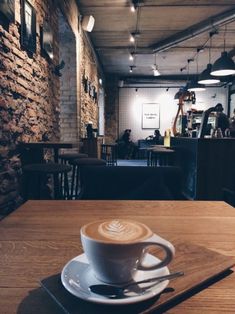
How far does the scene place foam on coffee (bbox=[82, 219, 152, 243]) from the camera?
0.48 meters

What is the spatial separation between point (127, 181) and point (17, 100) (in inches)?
71.4

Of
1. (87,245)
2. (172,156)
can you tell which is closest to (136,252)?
(87,245)

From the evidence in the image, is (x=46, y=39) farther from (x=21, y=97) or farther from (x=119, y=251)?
(x=119, y=251)

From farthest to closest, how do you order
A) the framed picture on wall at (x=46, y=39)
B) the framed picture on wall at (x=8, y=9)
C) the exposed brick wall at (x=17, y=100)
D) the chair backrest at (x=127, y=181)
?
the framed picture on wall at (x=46, y=39)
the exposed brick wall at (x=17, y=100)
the framed picture on wall at (x=8, y=9)
the chair backrest at (x=127, y=181)

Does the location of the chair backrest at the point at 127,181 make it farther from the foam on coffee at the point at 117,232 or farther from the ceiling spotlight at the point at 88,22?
the ceiling spotlight at the point at 88,22

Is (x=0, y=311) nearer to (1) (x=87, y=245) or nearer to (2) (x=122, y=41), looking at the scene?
(1) (x=87, y=245)

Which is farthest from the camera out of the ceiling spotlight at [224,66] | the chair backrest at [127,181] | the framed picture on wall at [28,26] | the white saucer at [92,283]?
the ceiling spotlight at [224,66]

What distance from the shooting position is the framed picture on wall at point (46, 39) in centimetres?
357

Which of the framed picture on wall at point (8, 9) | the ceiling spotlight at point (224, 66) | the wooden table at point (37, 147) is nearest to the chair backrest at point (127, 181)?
the wooden table at point (37, 147)

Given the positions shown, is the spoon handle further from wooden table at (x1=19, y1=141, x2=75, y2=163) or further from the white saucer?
wooden table at (x1=19, y1=141, x2=75, y2=163)

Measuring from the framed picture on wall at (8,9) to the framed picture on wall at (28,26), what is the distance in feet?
0.94

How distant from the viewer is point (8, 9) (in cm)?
245

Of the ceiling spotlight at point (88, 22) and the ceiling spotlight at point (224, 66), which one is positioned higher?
the ceiling spotlight at point (88, 22)

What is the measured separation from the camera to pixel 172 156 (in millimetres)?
5645
